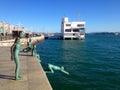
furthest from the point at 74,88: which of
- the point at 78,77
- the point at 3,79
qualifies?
the point at 3,79

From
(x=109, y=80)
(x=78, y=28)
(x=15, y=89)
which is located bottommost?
(x=109, y=80)

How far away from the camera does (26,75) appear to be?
35.2 ft

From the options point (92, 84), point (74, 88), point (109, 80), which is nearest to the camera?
point (74, 88)

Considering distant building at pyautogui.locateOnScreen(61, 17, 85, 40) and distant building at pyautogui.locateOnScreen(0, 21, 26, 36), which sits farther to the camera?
distant building at pyautogui.locateOnScreen(61, 17, 85, 40)

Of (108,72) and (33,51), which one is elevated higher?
(33,51)

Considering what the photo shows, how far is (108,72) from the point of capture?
2144 cm

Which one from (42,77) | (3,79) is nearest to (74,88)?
(42,77)

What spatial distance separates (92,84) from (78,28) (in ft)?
331

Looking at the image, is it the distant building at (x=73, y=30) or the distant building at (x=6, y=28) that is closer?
the distant building at (x=6, y=28)

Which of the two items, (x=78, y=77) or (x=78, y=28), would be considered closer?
(x=78, y=77)

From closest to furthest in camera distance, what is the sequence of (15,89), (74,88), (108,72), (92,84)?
(15,89)
(74,88)
(92,84)
(108,72)

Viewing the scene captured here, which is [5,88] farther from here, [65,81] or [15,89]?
[65,81]

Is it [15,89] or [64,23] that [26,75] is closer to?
[15,89]

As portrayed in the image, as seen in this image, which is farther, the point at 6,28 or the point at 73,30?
the point at 73,30
